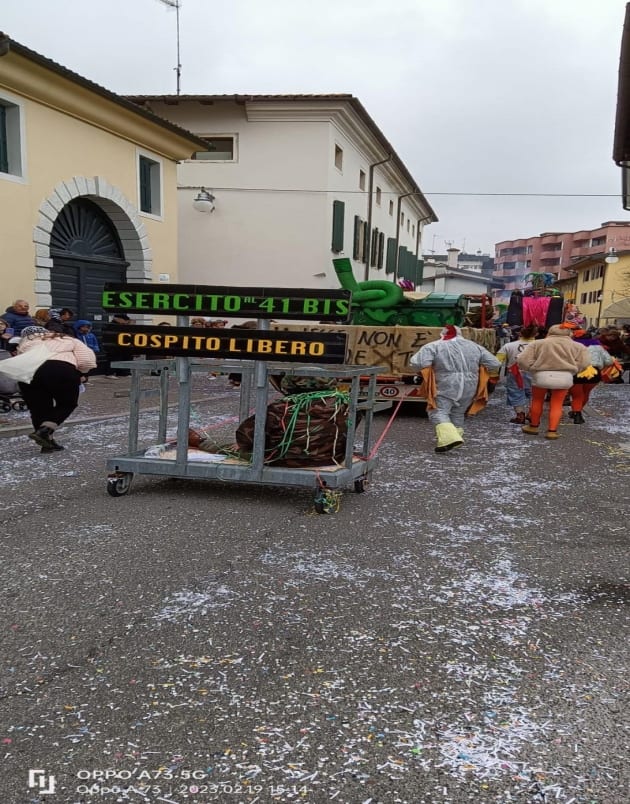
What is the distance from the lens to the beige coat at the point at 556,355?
857 cm

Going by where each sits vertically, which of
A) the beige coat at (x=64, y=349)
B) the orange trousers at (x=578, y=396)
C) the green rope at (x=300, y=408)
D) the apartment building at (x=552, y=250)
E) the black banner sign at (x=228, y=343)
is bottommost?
the orange trousers at (x=578, y=396)

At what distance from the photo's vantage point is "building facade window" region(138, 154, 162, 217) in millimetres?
15648

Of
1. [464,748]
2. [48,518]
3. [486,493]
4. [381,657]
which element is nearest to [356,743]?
[464,748]

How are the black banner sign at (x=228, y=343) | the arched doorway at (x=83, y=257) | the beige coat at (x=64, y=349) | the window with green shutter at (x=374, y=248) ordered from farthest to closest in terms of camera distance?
the window with green shutter at (x=374, y=248) < the arched doorway at (x=83, y=257) < the beige coat at (x=64, y=349) < the black banner sign at (x=228, y=343)

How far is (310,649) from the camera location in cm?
279

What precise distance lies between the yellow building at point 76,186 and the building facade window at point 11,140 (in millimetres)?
18

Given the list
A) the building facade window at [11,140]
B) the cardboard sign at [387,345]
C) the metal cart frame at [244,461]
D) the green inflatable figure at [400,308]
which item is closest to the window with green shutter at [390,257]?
the green inflatable figure at [400,308]

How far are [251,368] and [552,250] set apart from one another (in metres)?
98.8

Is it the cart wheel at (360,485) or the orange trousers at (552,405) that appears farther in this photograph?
the orange trousers at (552,405)

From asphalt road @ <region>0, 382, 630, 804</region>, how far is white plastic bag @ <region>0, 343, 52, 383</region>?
1.56 metres

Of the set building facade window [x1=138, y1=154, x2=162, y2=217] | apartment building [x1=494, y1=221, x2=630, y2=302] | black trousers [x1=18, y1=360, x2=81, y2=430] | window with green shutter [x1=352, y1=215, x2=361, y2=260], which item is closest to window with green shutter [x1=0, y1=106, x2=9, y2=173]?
building facade window [x1=138, y1=154, x2=162, y2=217]

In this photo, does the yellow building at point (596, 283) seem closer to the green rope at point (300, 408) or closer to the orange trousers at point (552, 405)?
the orange trousers at point (552, 405)

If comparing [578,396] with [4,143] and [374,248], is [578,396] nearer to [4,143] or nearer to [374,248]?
[4,143]

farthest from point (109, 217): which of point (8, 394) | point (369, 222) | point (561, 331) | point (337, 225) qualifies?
point (369, 222)
